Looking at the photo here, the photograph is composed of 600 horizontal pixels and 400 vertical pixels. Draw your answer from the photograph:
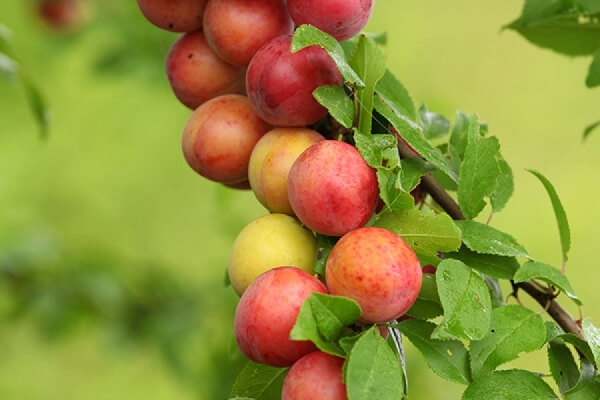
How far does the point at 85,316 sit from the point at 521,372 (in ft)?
3.81

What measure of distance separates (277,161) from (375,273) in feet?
0.36

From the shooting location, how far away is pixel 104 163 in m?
2.25

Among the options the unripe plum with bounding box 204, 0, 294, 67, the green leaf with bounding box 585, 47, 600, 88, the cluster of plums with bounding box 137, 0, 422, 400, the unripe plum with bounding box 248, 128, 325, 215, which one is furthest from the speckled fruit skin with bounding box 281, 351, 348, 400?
the green leaf with bounding box 585, 47, 600, 88

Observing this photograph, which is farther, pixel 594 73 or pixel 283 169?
pixel 594 73

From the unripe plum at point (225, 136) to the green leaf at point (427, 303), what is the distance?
0.49ft

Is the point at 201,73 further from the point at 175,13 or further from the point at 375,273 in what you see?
the point at 375,273

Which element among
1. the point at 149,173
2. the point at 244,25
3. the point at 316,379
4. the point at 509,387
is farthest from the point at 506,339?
the point at 149,173

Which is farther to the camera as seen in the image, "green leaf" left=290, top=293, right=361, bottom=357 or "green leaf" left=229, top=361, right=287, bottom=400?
"green leaf" left=229, top=361, right=287, bottom=400

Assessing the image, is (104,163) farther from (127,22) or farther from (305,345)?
(305,345)

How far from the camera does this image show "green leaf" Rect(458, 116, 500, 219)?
0.51 metres

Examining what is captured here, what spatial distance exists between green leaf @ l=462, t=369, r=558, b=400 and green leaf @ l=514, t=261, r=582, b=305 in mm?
55

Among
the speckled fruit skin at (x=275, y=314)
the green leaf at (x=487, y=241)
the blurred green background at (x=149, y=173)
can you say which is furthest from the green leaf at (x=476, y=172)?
the blurred green background at (x=149, y=173)

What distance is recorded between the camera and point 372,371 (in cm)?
41

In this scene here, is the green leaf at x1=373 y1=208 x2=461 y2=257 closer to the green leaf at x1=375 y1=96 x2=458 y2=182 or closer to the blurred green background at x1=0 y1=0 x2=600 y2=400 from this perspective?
the green leaf at x1=375 y1=96 x2=458 y2=182
